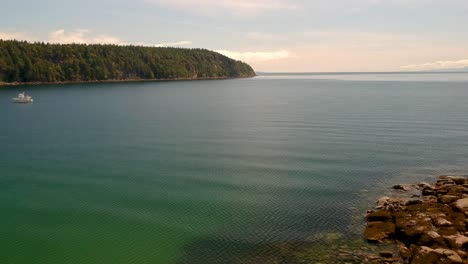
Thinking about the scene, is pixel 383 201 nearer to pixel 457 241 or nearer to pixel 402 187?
pixel 402 187

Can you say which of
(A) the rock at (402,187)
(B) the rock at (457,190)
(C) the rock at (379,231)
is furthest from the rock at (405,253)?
(A) the rock at (402,187)

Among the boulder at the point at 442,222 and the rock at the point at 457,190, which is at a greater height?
the rock at the point at 457,190

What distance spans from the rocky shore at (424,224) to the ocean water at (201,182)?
195 cm

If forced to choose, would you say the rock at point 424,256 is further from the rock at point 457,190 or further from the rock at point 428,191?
the rock at point 457,190

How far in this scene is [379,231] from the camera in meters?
29.5

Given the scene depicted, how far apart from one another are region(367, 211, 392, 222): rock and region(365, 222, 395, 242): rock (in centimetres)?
114

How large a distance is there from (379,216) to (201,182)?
19.6 m

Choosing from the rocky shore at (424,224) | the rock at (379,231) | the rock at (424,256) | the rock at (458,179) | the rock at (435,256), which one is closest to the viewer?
the rock at (435,256)

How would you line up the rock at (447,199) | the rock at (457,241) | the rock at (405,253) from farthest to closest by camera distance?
1. the rock at (447,199)
2. the rock at (457,241)
3. the rock at (405,253)

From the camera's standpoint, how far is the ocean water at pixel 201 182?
2923 cm

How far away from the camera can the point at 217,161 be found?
5266 cm

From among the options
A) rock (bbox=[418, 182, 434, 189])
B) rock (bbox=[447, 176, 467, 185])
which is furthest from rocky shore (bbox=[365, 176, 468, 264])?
rock (bbox=[447, 176, 467, 185])

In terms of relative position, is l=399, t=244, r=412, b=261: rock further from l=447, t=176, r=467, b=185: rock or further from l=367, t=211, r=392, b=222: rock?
l=447, t=176, r=467, b=185: rock

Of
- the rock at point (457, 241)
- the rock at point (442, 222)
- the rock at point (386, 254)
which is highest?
the rock at point (442, 222)
